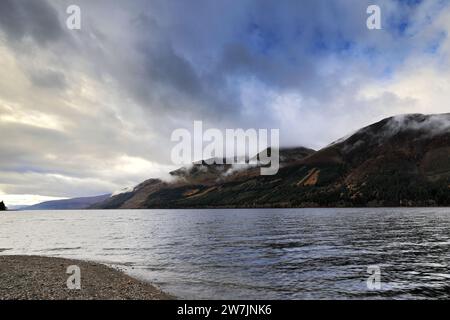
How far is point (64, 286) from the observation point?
30703 mm

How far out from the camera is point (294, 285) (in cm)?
3503

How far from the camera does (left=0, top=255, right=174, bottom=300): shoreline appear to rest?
26.8 meters

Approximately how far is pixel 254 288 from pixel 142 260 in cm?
2561

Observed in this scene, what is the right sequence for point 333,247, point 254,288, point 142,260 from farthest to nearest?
point 333,247 < point 142,260 < point 254,288

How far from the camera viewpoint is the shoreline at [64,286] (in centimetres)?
2677
